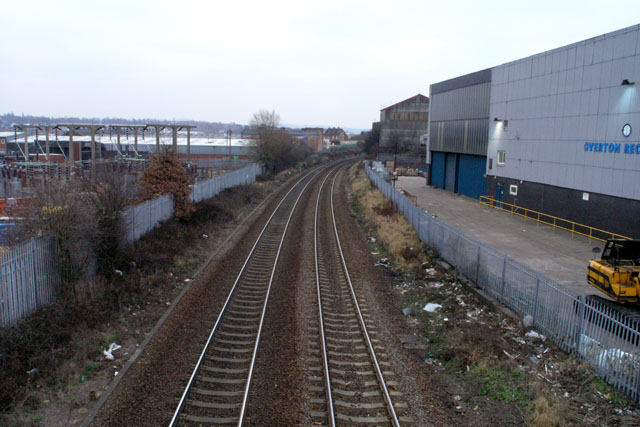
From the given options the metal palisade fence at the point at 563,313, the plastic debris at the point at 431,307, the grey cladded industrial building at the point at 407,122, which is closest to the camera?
the metal palisade fence at the point at 563,313

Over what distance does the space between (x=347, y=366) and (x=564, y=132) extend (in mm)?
21330

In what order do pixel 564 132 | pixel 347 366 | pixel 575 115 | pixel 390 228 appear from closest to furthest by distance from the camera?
pixel 347 366 → pixel 390 228 → pixel 575 115 → pixel 564 132

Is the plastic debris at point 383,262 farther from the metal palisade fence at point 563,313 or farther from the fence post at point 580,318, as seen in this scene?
the fence post at point 580,318

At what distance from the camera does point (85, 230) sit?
12.2m

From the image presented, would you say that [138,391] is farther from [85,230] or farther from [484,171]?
[484,171]

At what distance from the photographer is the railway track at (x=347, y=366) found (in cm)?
781

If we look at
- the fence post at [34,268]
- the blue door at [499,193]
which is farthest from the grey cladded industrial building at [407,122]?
the fence post at [34,268]

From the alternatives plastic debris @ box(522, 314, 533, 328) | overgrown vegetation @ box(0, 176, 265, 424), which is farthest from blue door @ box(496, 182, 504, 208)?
plastic debris @ box(522, 314, 533, 328)

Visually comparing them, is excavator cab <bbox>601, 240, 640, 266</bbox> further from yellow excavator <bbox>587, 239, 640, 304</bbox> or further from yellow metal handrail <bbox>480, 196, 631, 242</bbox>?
yellow metal handrail <bbox>480, 196, 631, 242</bbox>

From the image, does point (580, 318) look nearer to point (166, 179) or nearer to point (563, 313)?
point (563, 313)

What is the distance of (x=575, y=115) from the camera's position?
960 inches

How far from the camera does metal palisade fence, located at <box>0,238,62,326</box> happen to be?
960 centimetres

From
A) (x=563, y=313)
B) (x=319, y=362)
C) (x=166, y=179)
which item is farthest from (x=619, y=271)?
(x=166, y=179)

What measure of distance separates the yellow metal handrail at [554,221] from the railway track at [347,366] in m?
14.1
